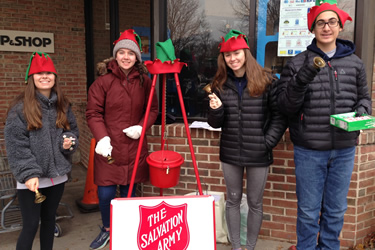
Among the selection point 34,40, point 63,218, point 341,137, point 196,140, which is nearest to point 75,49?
point 34,40

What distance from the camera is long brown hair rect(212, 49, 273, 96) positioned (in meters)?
2.54

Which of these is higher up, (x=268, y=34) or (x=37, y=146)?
(x=268, y=34)

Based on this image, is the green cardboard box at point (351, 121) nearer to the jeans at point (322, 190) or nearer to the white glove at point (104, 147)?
the jeans at point (322, 190)

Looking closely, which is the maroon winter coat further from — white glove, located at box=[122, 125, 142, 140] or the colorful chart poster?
the colorful chart poster

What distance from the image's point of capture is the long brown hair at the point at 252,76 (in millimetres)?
2539

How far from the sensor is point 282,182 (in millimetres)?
3312

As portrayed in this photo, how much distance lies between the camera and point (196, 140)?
3494 mm

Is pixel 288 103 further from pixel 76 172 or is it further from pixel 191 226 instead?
pixel 76 172

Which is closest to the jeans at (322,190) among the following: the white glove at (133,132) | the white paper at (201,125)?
the white paper at (201,125)

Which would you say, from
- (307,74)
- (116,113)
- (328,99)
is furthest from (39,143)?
(328,99)

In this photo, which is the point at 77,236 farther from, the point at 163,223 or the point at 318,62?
the point at 318,62

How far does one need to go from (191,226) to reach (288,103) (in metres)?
1.11

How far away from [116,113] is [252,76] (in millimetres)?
1208

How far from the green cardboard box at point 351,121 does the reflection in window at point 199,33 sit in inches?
59.6
